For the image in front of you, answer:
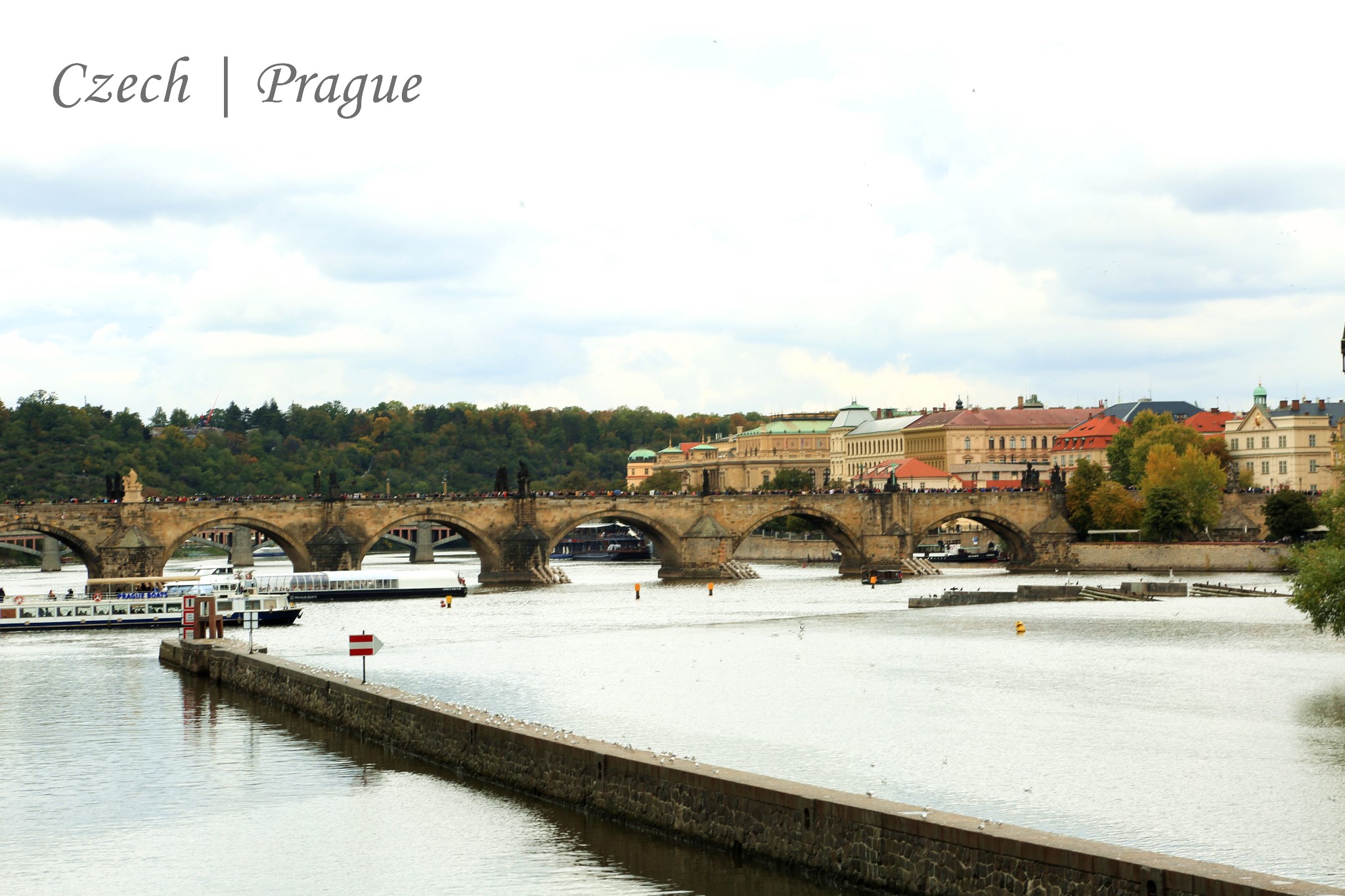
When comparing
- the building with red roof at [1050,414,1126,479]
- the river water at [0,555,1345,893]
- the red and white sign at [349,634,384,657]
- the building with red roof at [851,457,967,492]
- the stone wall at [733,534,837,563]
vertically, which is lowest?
the river water at [0,555,1345,893]

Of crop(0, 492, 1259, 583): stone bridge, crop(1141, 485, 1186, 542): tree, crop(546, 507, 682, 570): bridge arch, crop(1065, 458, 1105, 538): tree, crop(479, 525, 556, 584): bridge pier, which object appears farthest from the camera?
crop(1065, 458, 1105, 538): tree

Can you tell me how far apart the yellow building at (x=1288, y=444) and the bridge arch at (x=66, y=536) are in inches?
3134

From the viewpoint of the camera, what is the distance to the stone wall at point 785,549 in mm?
126688

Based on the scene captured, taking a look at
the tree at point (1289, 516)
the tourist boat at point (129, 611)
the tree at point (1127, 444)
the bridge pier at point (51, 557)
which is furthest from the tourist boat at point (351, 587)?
the tree at point (1127, 444)

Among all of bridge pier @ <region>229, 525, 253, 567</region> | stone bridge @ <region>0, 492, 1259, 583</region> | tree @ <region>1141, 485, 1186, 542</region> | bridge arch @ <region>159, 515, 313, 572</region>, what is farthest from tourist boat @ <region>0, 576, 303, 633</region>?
bridge pier @ <region>229, 525, 253, 567</region>

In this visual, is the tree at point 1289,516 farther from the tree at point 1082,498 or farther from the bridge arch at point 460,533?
the bridge arch at point 460,533

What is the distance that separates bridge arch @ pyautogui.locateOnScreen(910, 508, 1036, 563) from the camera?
10350cm

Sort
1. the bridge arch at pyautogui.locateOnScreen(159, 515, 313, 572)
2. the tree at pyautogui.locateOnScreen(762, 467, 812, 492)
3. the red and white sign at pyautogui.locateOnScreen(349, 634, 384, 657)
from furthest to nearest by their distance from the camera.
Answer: the tree at pyautogui.locateOnScreen(762, 467, 812, 492)
the bridge arch at pyautogui.locateOnScreen(159, 515, 313, 572)
the red and white sign at pyautogui.locateOnScreen(349, 634, 384, 657)

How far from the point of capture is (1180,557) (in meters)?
97.2

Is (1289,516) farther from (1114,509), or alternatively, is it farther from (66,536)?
Answer: (66,536)

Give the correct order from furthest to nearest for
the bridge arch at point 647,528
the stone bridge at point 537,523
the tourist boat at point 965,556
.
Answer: the tourist boat at point 965,556 → the bridge arch at point 647,528 → the stone bridge at point 537,523

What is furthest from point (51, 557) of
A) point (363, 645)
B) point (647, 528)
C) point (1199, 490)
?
point (363, 645)

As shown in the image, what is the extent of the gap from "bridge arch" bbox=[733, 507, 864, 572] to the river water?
127ft

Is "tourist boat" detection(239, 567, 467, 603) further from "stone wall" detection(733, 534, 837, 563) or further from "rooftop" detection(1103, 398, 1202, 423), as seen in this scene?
"rooftop" detection(1103, 398, 1202, 423)
